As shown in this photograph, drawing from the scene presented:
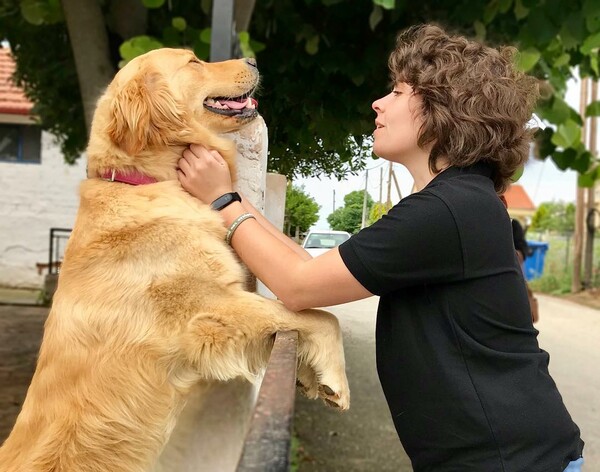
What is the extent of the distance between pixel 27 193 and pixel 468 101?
1351cm

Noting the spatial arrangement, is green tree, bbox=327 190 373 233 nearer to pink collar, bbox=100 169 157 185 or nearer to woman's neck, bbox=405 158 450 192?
woman's neck, bbox=405 158 450 192

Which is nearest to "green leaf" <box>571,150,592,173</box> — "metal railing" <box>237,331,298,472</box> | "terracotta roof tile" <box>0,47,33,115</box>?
"metal railing" <box>237,331,298,472</box>

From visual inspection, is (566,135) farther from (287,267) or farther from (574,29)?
(287,267)

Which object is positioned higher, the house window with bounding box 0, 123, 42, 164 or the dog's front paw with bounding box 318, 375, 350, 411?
the dog's front paw with bounding box 318, 375, 350, 411

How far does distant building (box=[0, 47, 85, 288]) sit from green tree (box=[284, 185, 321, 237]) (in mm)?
12014

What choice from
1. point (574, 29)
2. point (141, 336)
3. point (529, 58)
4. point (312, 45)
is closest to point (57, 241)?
point (312, 45)

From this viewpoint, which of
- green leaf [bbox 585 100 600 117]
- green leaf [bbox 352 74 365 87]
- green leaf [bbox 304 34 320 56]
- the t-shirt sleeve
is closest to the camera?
the t-shirt sleeve

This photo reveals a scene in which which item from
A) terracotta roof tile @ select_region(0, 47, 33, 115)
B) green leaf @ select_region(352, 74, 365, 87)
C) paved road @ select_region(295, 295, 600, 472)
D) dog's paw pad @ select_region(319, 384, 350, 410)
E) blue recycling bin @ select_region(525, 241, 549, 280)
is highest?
green leaf @ select_region(352, 74, 365, 87)

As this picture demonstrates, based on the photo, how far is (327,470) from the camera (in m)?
4.96

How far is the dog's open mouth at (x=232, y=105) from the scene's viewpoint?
196 centimetres

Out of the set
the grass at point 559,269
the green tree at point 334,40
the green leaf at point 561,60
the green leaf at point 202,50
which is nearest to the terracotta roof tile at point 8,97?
the green tree at point 334,40

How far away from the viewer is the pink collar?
1.89 metres

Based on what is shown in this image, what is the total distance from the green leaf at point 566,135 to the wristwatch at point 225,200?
2.80 meters

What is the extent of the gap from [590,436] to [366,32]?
4150mm
